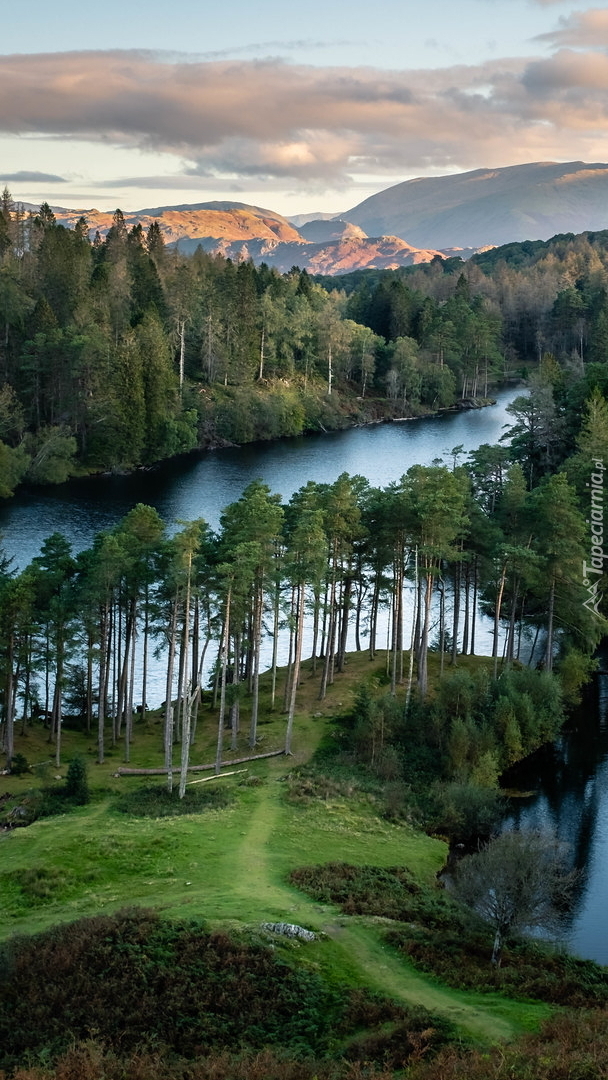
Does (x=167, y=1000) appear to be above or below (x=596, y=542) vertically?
below

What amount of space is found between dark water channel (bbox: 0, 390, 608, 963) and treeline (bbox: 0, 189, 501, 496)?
15.9 feet

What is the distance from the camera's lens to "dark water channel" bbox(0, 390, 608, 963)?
46822 mm

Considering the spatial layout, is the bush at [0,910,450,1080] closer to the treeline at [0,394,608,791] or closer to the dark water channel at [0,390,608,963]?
the dark water channel at [0,390,608,963]

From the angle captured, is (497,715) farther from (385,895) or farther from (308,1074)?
(308,1074)

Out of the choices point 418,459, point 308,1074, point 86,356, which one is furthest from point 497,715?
point 86,356

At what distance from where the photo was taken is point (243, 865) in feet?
123

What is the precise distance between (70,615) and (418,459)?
84.1 meters

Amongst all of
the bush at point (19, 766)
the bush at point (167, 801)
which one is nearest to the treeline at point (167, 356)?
the bush at point (19, 766)

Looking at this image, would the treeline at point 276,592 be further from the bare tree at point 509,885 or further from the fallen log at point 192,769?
the bare tree at point 509,885

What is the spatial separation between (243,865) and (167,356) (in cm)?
10618

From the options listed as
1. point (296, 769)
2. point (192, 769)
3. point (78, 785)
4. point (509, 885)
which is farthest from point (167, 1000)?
point (192, 769)

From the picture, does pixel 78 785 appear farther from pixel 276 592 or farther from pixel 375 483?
pixel 375 483

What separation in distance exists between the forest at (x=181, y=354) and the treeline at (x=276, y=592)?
46.5m

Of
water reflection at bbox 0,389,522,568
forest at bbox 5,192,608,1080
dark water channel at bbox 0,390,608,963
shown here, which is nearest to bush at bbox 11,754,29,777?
forest at bbox 5,192,608,1080
